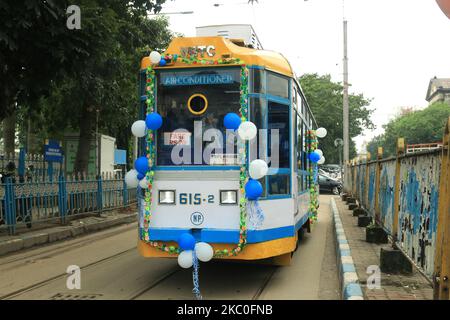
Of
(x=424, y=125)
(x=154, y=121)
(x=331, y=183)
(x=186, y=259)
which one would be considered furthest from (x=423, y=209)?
(x=424, y=125)

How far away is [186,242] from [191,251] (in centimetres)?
13

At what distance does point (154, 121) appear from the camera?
5.92m

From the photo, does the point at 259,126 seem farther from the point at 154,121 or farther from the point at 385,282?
the point at 385,282

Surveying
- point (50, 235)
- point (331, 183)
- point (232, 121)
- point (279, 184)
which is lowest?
point (50, 235)

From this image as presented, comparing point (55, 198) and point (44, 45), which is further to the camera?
point (55, 198)

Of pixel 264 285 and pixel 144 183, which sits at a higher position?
pixel 144 183

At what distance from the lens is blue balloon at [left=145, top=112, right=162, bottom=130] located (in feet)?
19.4

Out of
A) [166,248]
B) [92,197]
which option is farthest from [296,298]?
[92,197]

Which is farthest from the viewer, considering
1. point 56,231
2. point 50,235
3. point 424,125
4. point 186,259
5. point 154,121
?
point 424,125

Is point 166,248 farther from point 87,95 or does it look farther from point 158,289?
point 87,95

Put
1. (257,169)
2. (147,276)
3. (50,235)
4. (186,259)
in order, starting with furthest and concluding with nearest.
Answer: (50,235)
(147,276)
(257,169)
(186,259)

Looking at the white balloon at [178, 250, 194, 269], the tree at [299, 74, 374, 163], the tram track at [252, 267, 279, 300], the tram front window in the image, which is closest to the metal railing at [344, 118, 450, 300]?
the tram track at [252, 267, 279, 300]

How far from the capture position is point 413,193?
5.45 meters

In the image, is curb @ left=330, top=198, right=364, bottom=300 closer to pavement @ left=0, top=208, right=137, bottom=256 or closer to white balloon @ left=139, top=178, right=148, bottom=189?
white balloon @ left=139, top=178, right=148, bottom=189
